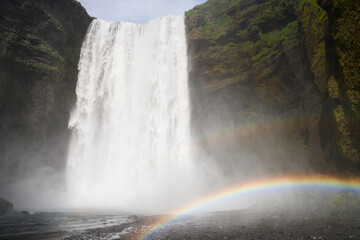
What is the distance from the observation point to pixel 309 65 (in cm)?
2238

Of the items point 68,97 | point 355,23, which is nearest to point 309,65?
point 355,23

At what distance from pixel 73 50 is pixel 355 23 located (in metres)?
34.2

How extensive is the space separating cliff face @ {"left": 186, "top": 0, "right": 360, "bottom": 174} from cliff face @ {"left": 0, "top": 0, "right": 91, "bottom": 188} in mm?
17386

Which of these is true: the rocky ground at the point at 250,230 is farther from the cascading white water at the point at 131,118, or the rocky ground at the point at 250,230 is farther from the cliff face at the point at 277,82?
the cascading white water at the point at 131,118

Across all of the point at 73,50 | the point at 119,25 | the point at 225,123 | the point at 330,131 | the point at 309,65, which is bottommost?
the point at 330,131

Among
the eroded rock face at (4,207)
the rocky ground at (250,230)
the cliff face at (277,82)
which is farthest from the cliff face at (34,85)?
the rocky ground at (250,230)

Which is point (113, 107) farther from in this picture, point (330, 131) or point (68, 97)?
point (330, 131)

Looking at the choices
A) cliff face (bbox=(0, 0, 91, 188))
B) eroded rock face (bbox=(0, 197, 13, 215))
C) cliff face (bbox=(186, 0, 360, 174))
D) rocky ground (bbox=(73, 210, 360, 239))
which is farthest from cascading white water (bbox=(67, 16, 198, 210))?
rocky ground (bbox=(73, 210, 360, 239))

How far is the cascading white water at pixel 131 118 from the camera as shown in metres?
29.4

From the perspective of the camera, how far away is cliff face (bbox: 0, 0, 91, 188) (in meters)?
26.1

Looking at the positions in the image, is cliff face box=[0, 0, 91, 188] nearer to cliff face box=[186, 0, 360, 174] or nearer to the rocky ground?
cliff face box=[186, 0, 360, 174]

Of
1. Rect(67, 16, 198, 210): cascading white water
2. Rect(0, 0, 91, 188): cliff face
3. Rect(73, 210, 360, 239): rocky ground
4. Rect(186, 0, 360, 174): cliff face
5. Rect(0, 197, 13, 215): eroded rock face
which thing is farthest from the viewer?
Rect(67, 16, 198, 210): cascading white water

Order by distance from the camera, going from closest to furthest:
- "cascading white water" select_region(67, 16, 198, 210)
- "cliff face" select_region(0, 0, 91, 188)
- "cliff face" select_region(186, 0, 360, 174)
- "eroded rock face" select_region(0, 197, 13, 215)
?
"cliff face" select_region(186, 0, 360, 174), "eroded rock face" select_region(0, 197, 13, 215), "cliff face" select_region(0, 0, 91, 188), "cascading white water" select_region(67, 16, 198, 210)

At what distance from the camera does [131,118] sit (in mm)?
33812
